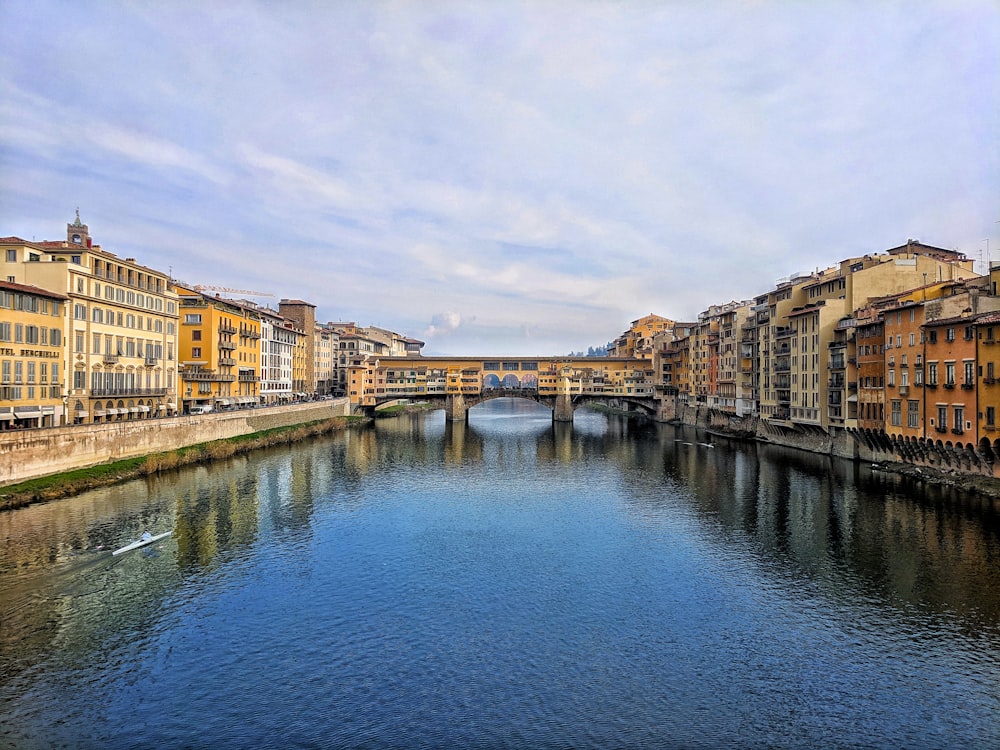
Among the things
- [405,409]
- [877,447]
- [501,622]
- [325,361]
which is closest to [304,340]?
[325,361]

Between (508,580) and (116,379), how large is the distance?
40781 millimetres

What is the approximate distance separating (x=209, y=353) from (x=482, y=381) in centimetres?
4928

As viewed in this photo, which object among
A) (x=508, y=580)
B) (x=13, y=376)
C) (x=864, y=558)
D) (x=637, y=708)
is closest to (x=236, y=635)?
(x=508, y=580)

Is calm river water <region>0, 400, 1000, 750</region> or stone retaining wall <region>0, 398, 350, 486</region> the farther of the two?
stone retaining wall <region>0, 398, 350, 486</region>

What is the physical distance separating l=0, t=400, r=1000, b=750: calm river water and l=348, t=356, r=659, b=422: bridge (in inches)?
2511

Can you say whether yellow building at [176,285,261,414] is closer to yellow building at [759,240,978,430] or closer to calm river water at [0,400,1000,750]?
calm river water at [0,400,1000,750]

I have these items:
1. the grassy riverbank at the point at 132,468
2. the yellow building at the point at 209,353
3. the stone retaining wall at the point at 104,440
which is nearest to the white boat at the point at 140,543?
the grassy riverbank at the point at 132,468

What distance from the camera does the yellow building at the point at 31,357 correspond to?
134 ft

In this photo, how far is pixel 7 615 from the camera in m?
22.4

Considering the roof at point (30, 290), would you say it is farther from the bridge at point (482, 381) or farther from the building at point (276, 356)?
the bridge at point (482, 381)

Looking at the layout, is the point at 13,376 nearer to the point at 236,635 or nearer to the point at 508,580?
the point at 236,635

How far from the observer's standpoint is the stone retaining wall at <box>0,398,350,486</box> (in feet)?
124

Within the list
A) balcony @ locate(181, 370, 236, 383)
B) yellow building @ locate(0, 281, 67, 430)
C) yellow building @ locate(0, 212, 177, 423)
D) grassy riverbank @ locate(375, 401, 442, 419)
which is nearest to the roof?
yellow building @ locate(0, 281, 67, 430)

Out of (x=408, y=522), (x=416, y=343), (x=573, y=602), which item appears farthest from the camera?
(x=416, y=343)
